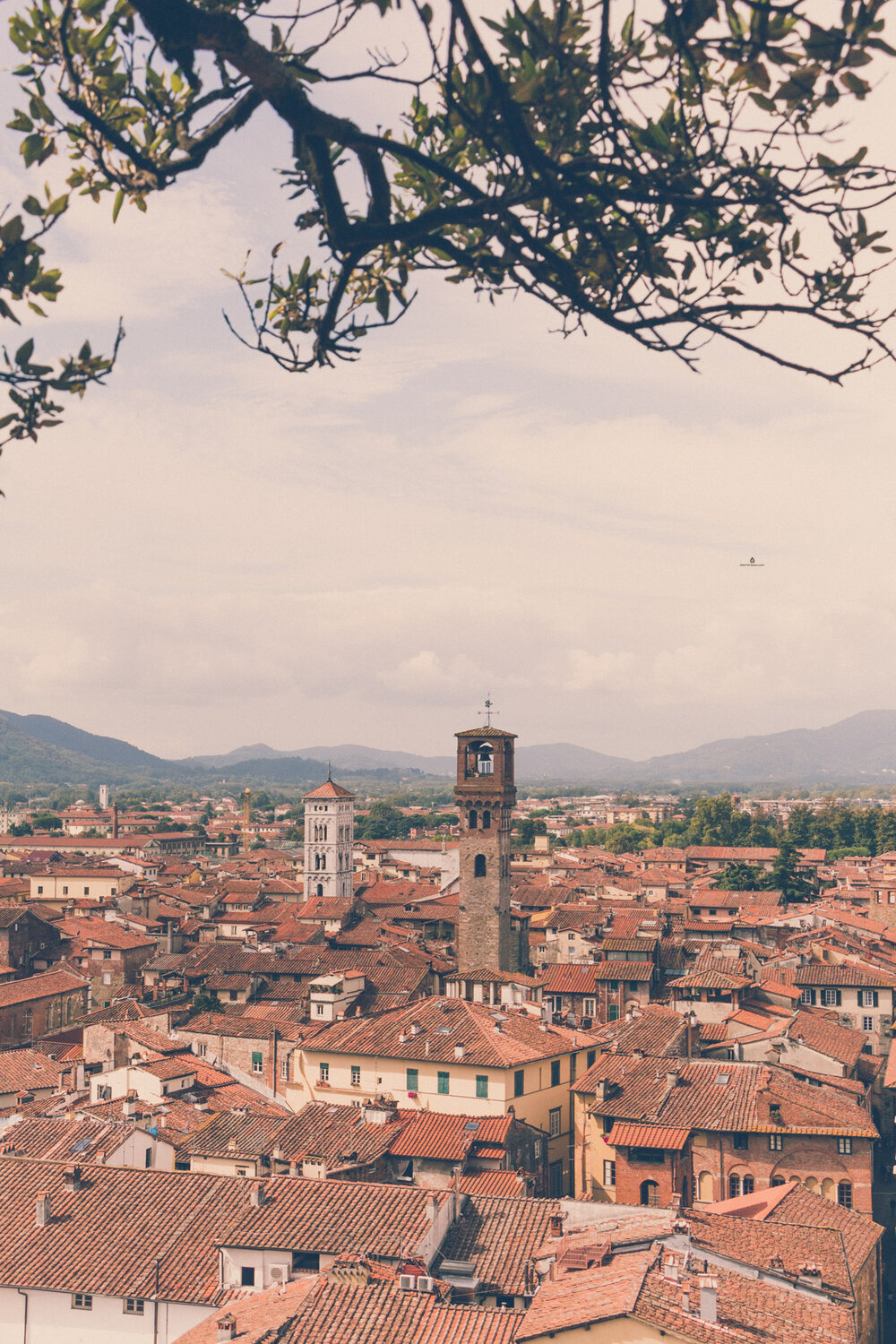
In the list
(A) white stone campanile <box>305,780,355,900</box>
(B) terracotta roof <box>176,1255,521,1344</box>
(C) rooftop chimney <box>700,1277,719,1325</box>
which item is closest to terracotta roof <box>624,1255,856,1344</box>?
(C) rooftop chimney <box>700,1277,719,1325</box>

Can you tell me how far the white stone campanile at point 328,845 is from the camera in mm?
94312

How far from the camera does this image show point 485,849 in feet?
210

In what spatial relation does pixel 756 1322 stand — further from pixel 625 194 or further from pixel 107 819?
pixel 107 819

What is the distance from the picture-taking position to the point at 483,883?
208 feet

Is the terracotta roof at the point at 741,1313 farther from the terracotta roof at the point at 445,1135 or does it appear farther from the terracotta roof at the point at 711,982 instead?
the terracotta roof at the point at 711,982

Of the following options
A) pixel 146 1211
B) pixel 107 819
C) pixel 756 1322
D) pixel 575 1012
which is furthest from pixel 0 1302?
pixel 107 819

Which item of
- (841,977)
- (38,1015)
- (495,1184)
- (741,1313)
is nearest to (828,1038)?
(841,977)

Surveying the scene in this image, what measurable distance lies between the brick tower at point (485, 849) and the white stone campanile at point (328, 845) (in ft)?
100

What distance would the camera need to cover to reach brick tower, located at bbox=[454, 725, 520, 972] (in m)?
63.2

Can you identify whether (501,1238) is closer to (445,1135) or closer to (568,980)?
(445,1135)

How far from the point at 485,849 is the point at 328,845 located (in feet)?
108

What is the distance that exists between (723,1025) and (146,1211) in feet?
85.9

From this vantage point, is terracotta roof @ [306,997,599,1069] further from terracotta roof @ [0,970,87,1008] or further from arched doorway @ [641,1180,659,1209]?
terracotta roof @ [0,970,87,1008]

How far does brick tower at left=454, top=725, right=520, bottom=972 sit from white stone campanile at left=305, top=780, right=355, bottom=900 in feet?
100
